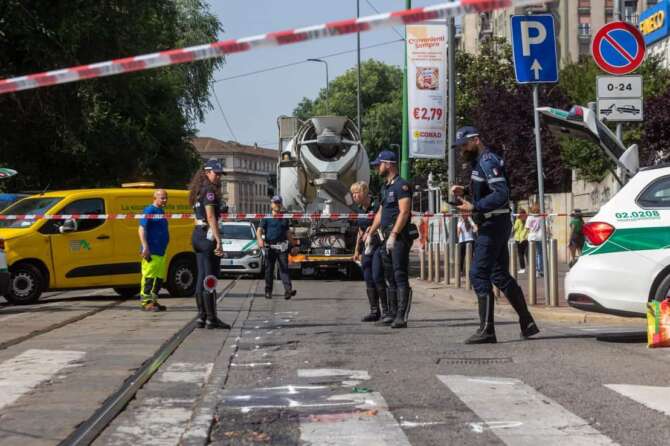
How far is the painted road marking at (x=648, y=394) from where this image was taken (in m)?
6.36

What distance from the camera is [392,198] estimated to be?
1168 cm

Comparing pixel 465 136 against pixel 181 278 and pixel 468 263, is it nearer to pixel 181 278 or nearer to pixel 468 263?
pixel 468 263

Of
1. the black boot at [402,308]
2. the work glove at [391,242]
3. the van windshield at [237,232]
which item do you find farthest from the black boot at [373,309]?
the van windshield at [237,232]

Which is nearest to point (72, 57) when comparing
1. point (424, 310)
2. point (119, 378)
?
point (424, 310)

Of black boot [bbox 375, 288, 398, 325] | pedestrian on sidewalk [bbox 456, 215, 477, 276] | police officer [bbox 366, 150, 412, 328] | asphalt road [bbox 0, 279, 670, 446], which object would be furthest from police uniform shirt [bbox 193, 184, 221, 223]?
pedestrian on sidewalk [bbox 456, 215, 477, 276]

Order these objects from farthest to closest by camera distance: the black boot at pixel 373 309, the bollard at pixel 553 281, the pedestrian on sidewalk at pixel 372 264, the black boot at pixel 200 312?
the bollard at pixel 553 281
the black boot at pixel 373 309
the pedestrian on sidewalk at pixel 372 264
the black boot at pixel 200 312

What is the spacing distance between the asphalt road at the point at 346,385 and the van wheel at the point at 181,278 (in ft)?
20.3

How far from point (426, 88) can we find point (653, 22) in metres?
40.6

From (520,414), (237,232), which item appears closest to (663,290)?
(520,414)

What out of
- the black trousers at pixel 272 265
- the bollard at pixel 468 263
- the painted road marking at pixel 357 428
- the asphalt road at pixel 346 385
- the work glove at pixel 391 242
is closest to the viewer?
the painted road marking at pixel 357 428

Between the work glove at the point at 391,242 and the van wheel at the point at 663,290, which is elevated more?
the work glove at the point at 391,242

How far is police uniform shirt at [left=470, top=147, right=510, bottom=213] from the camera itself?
32.3 ft

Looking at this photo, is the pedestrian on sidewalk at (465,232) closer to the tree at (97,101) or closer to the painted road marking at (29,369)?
the tree at (97,101)

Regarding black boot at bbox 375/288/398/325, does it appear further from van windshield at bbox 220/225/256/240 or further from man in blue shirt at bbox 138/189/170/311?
van windshield at bbox 220/225/256/240
